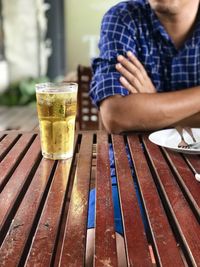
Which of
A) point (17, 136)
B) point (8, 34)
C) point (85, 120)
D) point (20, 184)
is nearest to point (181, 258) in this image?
point (20, 184)

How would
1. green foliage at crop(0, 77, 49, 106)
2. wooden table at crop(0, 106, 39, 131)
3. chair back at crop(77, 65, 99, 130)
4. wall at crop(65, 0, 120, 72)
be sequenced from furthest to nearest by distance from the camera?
wall at crop(65, 0, 120, 72) → green foliage at crop(0, 77, 49, 106) → wooden table at crop(0, 106, 39, 131) → chair back at crop(77, 65, 99, 130)

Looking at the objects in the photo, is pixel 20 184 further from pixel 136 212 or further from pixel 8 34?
pixel 8 34

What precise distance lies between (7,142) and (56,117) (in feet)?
0.74

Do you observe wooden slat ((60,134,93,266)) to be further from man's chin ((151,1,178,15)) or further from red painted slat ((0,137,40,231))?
man's chin ((151,1,178,15))

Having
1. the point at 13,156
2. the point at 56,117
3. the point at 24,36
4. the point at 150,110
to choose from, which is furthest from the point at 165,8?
the point at 24,36

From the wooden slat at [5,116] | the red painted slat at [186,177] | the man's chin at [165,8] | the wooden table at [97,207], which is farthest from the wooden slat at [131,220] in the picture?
the wooden slat at [5,116]

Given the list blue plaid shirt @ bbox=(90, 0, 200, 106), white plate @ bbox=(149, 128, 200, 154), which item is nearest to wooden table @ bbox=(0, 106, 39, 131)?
blue plaid shirt @ bbox=(90, 0, 200, 106)

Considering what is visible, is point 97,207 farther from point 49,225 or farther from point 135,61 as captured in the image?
point 135,61

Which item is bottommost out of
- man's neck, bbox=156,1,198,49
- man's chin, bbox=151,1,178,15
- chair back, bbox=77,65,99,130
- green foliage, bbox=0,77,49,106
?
green foliage, bbox=0,77,49,106

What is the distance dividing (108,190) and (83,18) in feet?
24.1

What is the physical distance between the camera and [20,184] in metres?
0.82

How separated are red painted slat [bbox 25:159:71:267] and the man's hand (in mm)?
662

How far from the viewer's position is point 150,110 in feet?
4.39

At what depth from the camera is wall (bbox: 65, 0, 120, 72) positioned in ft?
25.3
